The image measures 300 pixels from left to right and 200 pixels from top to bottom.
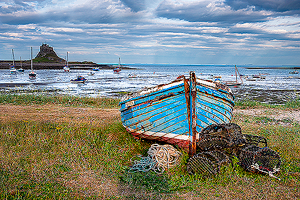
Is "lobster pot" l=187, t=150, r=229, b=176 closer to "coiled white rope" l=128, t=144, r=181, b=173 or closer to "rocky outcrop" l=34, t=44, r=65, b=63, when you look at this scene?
"coiled white rope" l=128, t=144, r=181, b=173

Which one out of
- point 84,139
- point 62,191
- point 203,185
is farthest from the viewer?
point 84,139

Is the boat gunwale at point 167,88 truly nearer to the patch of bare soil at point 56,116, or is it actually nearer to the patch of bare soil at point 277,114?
the patch of bare soil at point 56,116

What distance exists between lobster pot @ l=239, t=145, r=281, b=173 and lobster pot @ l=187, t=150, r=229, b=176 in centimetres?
47

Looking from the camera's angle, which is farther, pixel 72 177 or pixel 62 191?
pixel 72 177

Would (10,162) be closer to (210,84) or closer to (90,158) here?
(90,158)

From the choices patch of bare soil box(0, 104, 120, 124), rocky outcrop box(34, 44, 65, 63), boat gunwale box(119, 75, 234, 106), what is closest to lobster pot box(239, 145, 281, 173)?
boat gunwale box(119, 75, 234, 106)

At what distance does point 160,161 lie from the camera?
5770 millimetres

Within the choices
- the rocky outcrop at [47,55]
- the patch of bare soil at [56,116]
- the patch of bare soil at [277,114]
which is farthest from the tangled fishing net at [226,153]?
the rocky outcrop at [47,55]

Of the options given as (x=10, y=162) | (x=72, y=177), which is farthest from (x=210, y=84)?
(x=10, y=162)

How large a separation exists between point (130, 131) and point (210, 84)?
8.79 feet

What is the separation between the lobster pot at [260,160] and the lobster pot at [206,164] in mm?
474

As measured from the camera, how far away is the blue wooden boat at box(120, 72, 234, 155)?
6.12m

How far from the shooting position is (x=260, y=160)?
→ 561 cm

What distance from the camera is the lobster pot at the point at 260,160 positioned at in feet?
18.0
